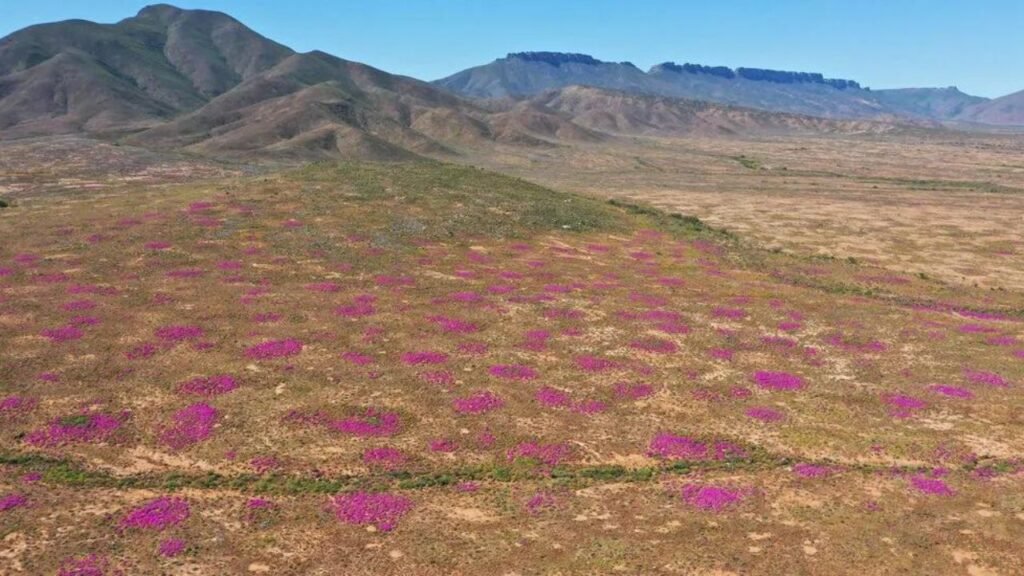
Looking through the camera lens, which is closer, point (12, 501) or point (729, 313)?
point (12, 501)

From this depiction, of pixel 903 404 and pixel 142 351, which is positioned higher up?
pixel 142 351

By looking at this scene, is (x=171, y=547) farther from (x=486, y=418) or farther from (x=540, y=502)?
(x=486, y=418)

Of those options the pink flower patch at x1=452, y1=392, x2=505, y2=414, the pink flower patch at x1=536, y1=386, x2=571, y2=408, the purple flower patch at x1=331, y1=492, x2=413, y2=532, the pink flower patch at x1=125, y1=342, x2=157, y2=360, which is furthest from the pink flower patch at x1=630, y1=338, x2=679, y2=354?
the pink flower patch at x1=125, y1=342, x2=157, y2=360

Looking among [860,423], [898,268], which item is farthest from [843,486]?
[898,268]

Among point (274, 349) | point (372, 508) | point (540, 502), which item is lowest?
point (540, 502)

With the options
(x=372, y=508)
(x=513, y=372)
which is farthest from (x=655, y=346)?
(x=372, y=508)

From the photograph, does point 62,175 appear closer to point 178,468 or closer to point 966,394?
point 178,468

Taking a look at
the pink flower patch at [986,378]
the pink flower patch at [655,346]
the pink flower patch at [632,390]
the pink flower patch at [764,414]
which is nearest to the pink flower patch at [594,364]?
the pink flower patch at [632,390]

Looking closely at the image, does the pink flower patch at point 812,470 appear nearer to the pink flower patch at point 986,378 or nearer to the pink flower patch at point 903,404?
the pink flower patch at point 903,404

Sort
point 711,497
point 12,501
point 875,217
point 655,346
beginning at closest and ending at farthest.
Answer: point 12,501
point 711,497
point 655,346
point 875,217
